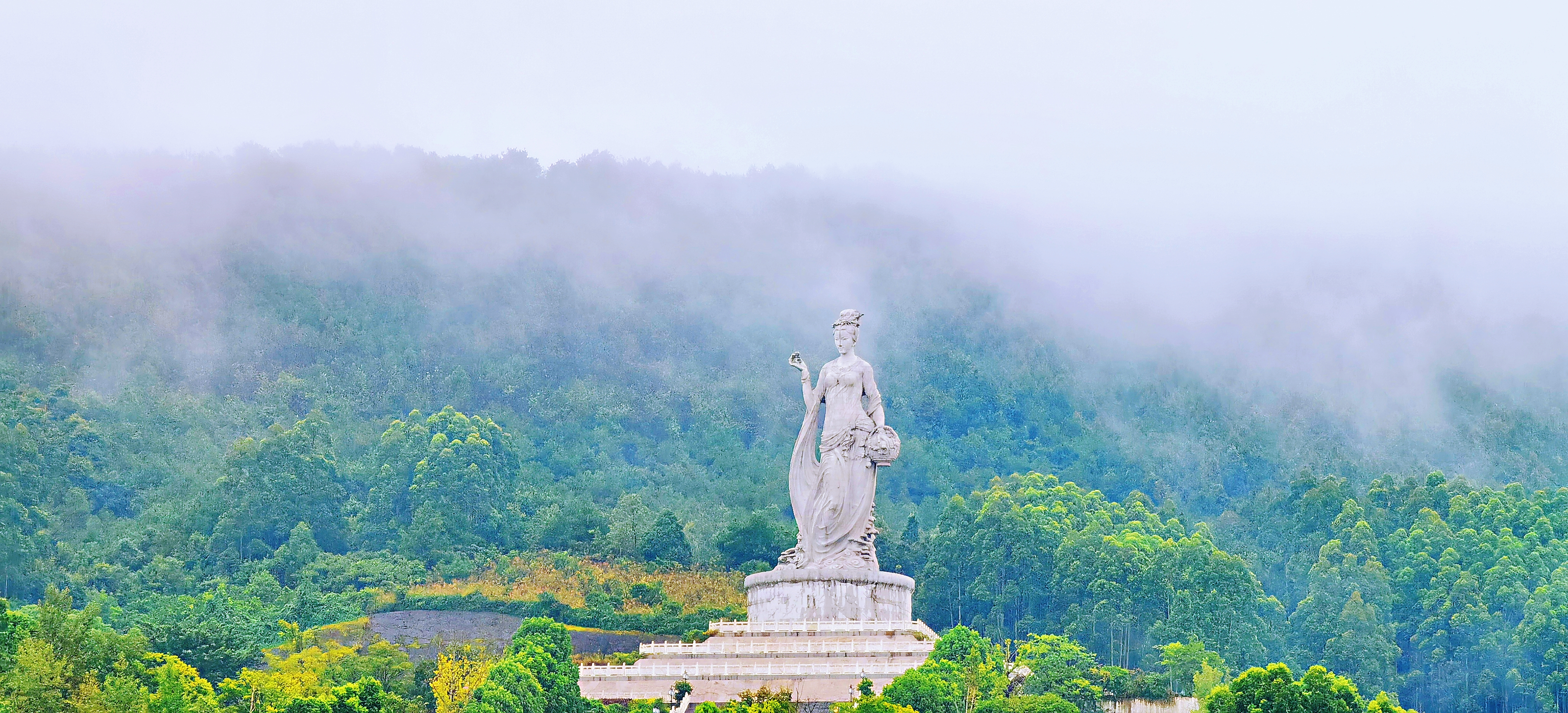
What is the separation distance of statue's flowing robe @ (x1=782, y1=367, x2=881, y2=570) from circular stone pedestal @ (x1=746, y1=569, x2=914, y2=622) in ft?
0.82

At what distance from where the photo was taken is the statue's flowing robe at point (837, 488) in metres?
36.0

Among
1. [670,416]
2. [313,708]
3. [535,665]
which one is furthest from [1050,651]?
[670,416]

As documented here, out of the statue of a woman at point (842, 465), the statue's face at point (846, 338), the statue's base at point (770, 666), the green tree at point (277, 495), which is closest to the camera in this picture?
the statue's base at point (770, 666)

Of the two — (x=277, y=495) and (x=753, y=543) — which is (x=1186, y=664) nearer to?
(x=753, y=543)

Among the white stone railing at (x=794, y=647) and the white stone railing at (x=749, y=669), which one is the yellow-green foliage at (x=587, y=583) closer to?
the white stone railing at (x=794, y=647)

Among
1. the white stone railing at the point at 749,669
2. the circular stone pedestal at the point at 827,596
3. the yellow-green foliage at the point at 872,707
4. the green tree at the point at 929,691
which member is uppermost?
the circular stone pedestal at the point at 827,596

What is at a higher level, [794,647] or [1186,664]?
[1186,664]

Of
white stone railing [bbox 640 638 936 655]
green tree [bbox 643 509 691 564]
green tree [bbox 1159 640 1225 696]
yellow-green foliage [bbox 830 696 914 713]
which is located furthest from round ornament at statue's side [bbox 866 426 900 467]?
green tree [bbox 643 509 691 564]

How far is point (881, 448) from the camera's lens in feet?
119

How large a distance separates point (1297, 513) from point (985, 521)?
440 inches

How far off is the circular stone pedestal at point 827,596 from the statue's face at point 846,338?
408 cm

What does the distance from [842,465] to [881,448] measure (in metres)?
0.78

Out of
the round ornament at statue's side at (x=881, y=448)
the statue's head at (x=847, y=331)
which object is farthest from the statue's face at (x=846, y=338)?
the round ornament at statue's side at (x=881, y=448)

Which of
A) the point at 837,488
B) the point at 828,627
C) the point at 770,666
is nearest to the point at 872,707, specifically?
the point at 770,666
